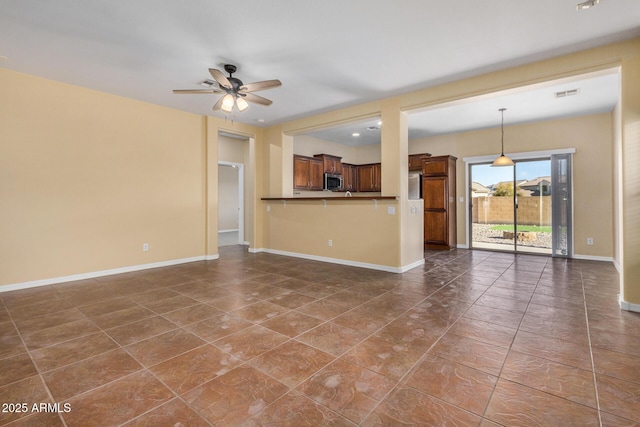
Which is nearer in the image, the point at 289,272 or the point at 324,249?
the point at 289,272

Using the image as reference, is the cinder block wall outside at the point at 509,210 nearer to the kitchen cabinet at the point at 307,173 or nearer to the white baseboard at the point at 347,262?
the white baseboard at the point at 347,262

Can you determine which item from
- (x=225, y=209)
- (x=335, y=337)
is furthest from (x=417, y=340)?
(x=225, y=209)

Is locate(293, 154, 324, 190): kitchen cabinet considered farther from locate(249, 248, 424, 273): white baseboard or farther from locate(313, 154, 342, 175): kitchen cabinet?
locate(249, 248, 424, 273): white baseboard

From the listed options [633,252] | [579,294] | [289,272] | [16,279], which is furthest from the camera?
[289,272]

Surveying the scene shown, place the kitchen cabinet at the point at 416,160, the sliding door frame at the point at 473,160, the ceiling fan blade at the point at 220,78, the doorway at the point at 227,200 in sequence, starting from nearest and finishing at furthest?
the ceiling fan blade at the point at 220,78, the sliding door frame at the point at 473,160, the kitchen cabinet at the point at 416,160, the doorway at the point at 227,200

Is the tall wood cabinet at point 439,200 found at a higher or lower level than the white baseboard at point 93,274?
higher

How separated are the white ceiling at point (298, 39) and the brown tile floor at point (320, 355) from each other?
2707 mm

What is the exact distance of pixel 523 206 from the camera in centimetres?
636

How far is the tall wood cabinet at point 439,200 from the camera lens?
674cm

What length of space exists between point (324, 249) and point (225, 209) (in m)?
6.27

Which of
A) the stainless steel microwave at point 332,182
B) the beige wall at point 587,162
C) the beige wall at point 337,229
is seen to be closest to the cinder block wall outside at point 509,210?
the beige wall at point 587,162

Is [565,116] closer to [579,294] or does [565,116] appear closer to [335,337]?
[579,294]

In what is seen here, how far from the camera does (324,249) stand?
5547 mm

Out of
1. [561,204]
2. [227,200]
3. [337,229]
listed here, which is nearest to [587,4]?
[337,229]
